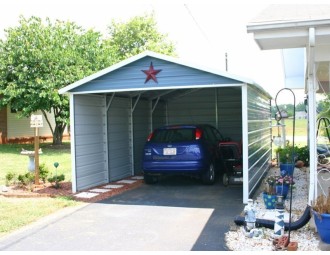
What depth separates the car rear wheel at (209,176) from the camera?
922cm

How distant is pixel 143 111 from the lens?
12562mm

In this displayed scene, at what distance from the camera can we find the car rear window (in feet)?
29.8

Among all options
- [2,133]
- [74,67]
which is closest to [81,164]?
[74,67]

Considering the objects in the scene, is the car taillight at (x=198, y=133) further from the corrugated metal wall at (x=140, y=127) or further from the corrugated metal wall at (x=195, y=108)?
the corrugated metal wall at (x=195, y=108)

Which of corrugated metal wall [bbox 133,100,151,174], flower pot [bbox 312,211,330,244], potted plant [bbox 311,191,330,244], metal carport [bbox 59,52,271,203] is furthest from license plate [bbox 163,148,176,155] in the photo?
flower pot [bbox 312,211,330,244]

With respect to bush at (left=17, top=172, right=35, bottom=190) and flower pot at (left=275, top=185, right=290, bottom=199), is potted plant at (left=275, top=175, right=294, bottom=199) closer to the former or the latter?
flower pot at (left=275, top=185, right=290, bottom=199)

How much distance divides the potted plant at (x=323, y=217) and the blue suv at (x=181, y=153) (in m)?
4.16

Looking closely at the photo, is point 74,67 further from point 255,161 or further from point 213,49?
point 255,161

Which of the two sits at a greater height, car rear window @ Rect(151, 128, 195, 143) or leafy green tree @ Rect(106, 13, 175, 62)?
leafy green tree @ Rect(106, 13, 175, 62)

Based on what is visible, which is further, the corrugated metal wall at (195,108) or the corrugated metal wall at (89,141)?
the corrugated metal wall at (195,108)

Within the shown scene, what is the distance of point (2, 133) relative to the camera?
72.9 ft

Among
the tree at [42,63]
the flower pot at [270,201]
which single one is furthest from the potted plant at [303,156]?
the tree at [42,63]

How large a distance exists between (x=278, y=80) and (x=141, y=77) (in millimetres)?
11814

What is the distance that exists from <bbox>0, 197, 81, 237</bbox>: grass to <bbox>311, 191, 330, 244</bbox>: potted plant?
14.4 feet
